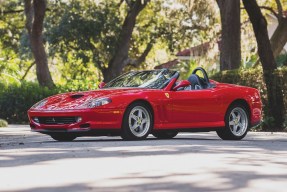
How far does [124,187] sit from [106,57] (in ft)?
121

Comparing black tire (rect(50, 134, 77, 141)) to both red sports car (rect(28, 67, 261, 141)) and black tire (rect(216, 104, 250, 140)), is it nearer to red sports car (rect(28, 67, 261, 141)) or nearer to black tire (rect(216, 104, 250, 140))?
red sports car (rect(28, 67, 261, 141))

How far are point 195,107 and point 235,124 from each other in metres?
1.15

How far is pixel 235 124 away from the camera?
15.3 meters

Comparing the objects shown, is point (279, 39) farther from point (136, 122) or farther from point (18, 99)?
point (136, 122)

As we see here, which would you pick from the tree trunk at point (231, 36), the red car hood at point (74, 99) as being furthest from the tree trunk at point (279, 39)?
the red car hood at point (74, 99)

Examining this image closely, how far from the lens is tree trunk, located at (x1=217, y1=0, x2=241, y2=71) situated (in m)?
25.4

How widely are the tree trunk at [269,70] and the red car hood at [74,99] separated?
783cm

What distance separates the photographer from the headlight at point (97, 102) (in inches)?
521

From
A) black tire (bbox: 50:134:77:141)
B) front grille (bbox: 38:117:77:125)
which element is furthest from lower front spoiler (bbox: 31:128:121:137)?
black tire (bbox: 50:134:77:141)

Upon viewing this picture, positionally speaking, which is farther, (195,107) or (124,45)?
(124,45)

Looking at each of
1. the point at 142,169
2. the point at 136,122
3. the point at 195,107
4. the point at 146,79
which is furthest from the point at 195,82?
the point at 142,169

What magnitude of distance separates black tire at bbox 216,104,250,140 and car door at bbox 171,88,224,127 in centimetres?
24

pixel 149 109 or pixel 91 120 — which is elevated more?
pixel 149 109

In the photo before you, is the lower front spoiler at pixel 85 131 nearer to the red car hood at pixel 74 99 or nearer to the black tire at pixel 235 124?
the red car hood at pixel 74 99
